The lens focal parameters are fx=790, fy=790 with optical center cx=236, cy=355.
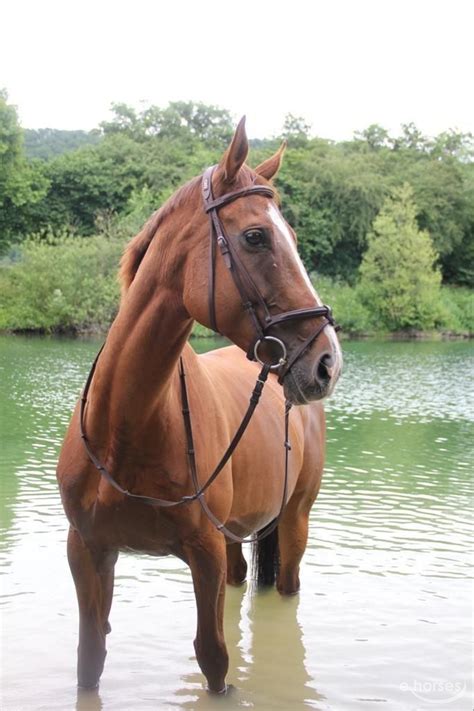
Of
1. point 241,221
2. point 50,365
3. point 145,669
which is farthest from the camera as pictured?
point 50,365

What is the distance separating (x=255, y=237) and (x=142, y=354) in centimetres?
64

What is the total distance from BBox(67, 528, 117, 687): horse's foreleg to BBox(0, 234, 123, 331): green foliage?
30.8 metres

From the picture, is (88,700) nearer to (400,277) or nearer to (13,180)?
(400,277)

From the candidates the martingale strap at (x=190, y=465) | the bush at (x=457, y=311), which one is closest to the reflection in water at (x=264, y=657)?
the martingale strap at (x=190, y=465)

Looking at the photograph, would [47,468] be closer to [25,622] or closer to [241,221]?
[25,622]

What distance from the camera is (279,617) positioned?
5.13m

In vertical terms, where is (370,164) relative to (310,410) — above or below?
above

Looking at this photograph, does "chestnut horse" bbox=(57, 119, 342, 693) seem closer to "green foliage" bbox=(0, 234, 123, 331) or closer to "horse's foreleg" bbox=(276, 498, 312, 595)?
"horse's foreleg" bbox=(276, 498, 312, 595)

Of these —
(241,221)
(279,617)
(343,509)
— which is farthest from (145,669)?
(343,509)

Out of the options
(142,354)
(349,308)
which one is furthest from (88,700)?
(349,308)

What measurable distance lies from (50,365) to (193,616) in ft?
56.2

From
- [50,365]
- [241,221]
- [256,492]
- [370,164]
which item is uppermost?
[370,164]

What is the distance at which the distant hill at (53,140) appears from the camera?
7903 cm

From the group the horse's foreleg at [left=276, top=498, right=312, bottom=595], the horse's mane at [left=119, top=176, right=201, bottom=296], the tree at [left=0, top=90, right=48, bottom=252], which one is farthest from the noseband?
the tree at [left=0, top=90, right=48, bottom=252]
